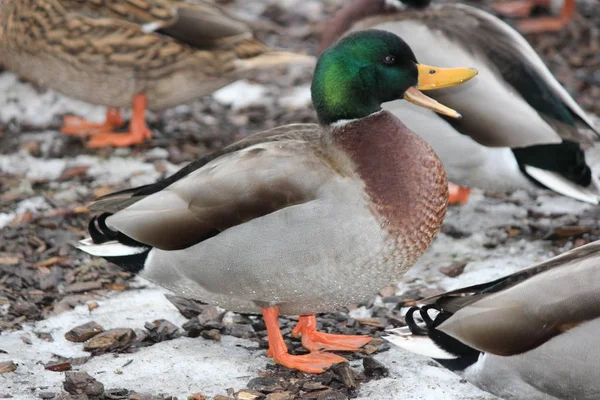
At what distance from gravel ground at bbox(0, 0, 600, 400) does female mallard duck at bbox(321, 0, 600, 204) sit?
344 mm

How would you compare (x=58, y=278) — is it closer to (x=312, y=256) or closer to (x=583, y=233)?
(x=312, y=256)

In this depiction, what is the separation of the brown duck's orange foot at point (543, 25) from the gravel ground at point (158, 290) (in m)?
0.42

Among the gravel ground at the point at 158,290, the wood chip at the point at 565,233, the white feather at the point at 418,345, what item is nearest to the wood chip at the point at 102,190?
the gravel ground at the point at 158,290

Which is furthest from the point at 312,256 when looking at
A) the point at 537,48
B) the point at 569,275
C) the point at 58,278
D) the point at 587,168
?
the point at 537,48

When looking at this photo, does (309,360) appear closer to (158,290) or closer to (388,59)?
(158,290)

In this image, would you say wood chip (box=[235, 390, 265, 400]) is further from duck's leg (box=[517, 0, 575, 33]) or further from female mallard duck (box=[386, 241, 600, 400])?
duck's leg (box=[517, 0, 575, 33])

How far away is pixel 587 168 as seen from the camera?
510 cm

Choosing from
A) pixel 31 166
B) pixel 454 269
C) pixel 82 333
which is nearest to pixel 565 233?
pixel 454 269

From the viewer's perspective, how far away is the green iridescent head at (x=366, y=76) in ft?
13.1

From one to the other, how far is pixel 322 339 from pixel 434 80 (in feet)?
3.89

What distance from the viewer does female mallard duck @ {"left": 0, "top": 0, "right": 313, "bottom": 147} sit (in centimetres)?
626

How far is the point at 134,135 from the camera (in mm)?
6531

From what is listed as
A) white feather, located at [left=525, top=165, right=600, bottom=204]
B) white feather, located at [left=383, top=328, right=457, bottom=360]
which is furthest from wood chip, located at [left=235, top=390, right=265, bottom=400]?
white feather, located at [left=525, top=165, right=600, bottom=204]

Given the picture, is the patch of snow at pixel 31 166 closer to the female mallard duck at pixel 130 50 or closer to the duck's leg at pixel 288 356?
the female mallard duck at pixel 130 50
